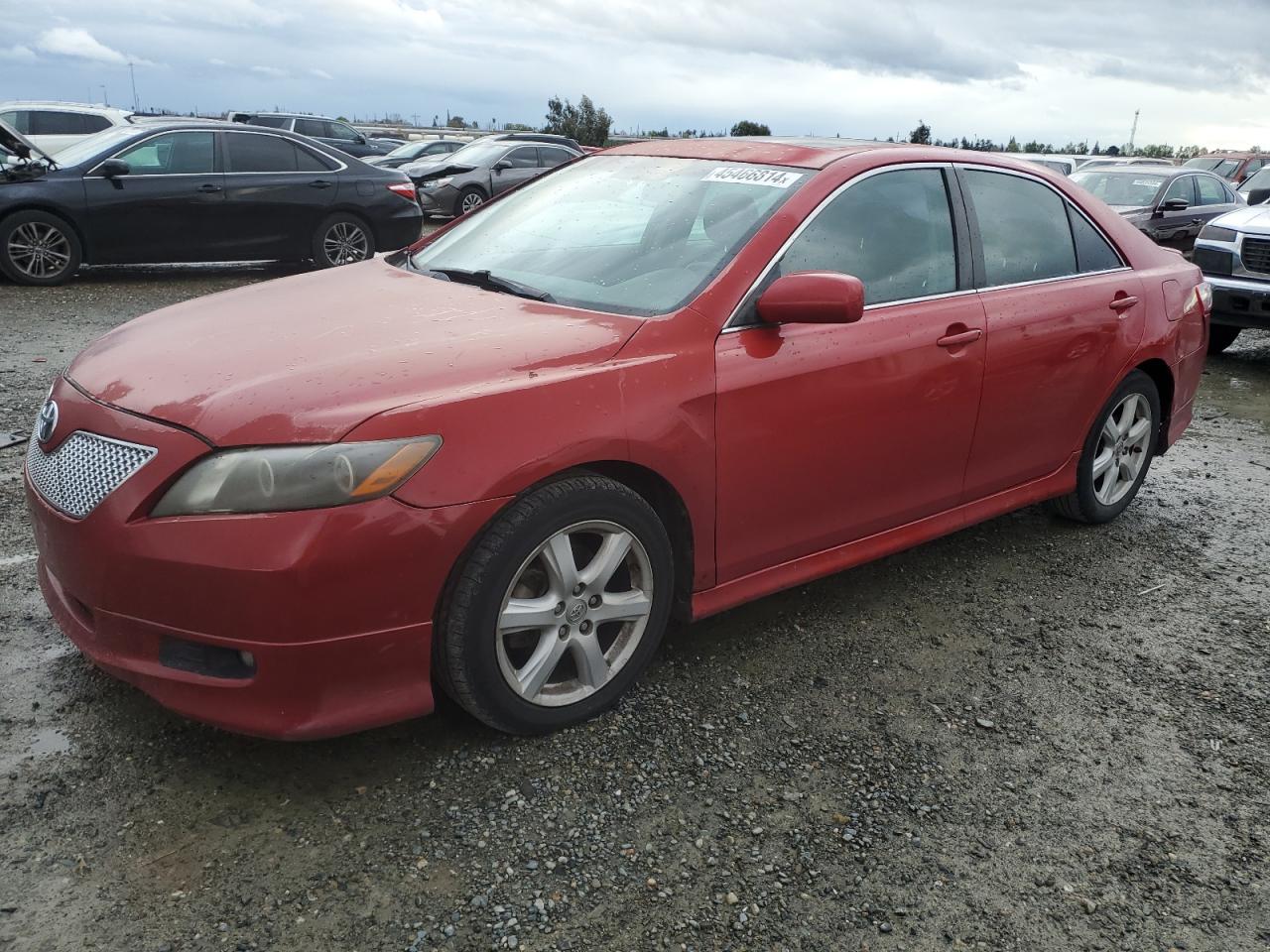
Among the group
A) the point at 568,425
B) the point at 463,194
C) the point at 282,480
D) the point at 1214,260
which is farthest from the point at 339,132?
the point at 282,480

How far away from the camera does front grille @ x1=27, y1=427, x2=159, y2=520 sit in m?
2.50

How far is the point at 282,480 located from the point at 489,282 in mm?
1248

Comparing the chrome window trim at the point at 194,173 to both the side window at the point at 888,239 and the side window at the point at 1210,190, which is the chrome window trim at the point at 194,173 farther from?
the side window at the point at 1210,190

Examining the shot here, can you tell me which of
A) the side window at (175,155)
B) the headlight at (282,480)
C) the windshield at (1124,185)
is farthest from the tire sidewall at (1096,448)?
the windshield at (1124,185)

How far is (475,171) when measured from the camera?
56.2ft

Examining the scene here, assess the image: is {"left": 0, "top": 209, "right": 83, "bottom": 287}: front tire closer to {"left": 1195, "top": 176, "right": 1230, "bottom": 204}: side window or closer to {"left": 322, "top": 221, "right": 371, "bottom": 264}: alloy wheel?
{"left": 322, "top": 221, "right": 371, "bottom": 264}: alloy wheel

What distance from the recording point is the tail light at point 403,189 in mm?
11391

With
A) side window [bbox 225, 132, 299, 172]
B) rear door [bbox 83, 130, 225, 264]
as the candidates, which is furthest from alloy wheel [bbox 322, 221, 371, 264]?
rear door [bbox 83, 130, 225, 264]

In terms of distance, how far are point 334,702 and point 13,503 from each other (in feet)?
8.63

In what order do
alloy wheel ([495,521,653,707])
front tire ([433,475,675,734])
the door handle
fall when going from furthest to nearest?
1. the door handle
2. alloy wheel ([495,521,653,707])
3. front tire ([433,475,675,734])

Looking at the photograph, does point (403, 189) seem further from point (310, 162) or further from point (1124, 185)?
point (1124, 185)

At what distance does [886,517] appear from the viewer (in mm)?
3627

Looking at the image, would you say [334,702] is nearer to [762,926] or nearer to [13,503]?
[762,926]

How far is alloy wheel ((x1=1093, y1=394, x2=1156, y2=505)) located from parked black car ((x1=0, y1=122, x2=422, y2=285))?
8.47m
